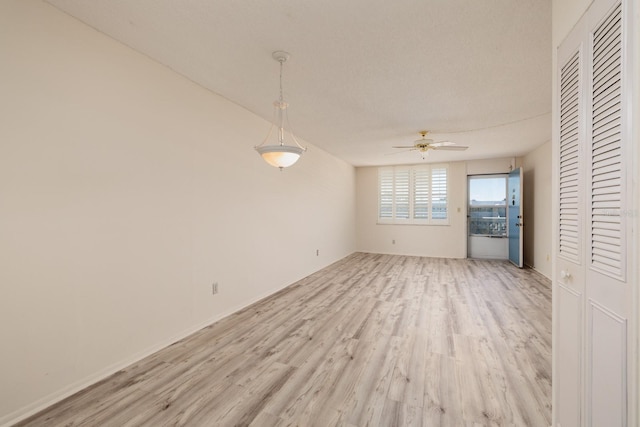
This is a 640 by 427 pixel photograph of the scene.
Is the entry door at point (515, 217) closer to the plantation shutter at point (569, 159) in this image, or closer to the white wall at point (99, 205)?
the plantation shutter at point (569, 159)

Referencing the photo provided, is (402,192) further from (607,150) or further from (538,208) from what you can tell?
(607,150)

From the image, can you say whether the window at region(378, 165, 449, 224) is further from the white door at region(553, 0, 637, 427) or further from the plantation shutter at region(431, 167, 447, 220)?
the white door at region(553, 0, 637, 427)

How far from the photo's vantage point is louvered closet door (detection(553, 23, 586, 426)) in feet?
4.04

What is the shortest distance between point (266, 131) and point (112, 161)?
2.17m

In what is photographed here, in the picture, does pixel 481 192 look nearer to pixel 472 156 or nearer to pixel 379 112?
pixel 472 156

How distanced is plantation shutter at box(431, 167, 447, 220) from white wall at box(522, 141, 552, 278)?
1651 mm

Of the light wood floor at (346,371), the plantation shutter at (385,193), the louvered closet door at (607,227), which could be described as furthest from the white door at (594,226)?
the plantation shutter at (385,193)

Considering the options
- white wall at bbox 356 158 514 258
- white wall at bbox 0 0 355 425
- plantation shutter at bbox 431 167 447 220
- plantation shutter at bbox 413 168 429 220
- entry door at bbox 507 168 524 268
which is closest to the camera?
white wall at bbox 0 0 355 425

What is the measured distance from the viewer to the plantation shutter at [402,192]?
7.53 m

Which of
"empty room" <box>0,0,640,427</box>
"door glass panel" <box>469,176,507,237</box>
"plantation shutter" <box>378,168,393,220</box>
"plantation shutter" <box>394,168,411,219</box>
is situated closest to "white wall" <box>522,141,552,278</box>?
"door glass panel" <box>469,176,507,237</box>

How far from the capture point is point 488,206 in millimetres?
6902

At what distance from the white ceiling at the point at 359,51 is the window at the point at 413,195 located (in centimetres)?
339

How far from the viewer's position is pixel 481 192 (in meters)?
6.97

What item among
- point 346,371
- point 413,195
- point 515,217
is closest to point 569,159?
point 346,371
